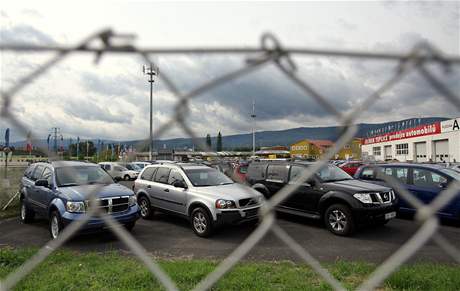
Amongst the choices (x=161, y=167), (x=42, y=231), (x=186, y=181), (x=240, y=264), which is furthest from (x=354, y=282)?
(x=42, y=231)

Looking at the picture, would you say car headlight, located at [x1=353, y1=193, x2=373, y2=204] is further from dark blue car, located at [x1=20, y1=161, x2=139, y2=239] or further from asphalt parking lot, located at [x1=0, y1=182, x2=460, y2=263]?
dark blue car, located at [x1=20, y1=161, x2=139, y2=239]

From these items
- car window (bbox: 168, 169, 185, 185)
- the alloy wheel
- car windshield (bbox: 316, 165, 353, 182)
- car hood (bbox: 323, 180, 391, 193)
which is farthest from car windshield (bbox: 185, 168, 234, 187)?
the alloy wheel

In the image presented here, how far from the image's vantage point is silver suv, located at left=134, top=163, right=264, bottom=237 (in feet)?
24.1

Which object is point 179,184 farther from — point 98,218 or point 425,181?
point 425,181

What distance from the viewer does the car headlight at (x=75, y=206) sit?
267 inches

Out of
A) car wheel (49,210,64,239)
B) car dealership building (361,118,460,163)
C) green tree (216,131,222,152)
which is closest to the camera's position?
green tree (216,131,222,152)

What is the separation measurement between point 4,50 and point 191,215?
7043mm

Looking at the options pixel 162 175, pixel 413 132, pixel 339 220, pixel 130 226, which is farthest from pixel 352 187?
pixel 413 132

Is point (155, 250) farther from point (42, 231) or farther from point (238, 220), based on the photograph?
point (42, 231)

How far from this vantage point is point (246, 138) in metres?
2.34

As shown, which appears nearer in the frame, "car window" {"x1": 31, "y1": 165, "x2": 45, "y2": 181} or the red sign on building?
"car window" {"x1": 31, "y1": 165, "x2": 45, "y2": 181}

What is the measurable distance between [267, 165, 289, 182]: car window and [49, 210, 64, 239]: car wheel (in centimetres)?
557

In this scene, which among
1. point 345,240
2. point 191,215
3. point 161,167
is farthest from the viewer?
point 161,167

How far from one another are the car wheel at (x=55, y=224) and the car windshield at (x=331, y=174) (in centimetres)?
592
